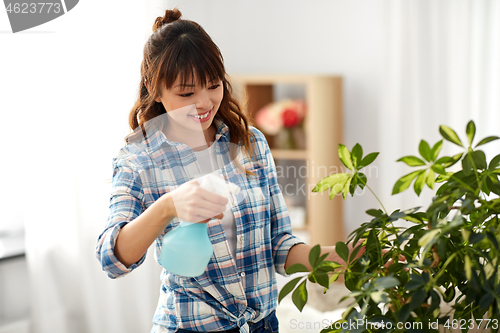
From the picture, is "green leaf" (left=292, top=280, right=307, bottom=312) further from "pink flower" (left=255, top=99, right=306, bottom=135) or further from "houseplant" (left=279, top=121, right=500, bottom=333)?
"pink flower" (left=255, top=99, right=306, bottom=135)

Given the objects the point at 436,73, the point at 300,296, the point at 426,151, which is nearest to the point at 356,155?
the point at 426,151

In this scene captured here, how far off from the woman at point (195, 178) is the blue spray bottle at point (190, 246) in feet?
0.33

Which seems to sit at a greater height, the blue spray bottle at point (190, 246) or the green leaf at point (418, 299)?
the blue spray bottle at point (190, 246)

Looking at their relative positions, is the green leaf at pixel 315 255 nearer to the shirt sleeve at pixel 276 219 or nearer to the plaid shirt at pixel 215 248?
the plaid shirt at pixel 215 248

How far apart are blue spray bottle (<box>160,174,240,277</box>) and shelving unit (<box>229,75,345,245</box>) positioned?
1.97 m

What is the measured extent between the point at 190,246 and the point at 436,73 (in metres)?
2.30

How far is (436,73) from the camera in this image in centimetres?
257

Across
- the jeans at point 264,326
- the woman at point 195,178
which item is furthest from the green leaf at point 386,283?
the jeans at point 264,326

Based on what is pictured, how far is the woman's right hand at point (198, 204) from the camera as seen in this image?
70 centimetres

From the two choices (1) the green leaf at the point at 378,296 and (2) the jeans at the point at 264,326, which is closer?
(1) the green leaf at the point at 378,296

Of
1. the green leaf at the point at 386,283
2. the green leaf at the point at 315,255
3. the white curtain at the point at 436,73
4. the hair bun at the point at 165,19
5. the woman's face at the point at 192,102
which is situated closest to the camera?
the green leaf at the point at 386,283

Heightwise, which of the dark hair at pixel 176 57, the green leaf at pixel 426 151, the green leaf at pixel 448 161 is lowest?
the green leaf at pixel 448 161

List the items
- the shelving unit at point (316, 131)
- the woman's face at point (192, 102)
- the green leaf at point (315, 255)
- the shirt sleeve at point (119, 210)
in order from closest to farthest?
the green leaf at point (315, 255), the shirt sleeve at point (119, 210), the woman's face at point (192, 102), the shelving unit at point (316, 131)

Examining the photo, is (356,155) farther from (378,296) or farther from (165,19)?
(165,19)
